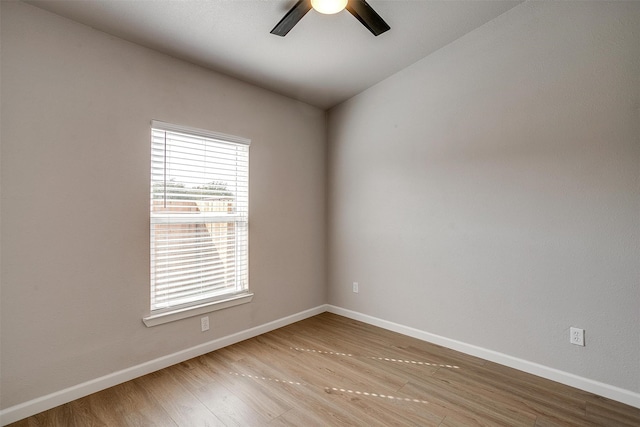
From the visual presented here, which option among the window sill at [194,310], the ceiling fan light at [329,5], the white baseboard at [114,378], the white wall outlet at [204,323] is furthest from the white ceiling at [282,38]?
the white baseboard at [114,378]

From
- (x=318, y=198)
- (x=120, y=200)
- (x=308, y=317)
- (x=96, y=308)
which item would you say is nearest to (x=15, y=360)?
(x=96, y=308)

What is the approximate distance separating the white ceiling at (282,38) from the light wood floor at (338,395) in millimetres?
2629

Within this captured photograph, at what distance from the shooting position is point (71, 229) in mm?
2066

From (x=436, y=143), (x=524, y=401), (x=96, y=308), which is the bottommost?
(x=524, y=401)

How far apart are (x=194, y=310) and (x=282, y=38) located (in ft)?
8.02

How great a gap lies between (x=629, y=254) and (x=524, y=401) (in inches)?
48.5

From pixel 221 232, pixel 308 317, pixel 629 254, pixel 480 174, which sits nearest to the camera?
pixel 629 254

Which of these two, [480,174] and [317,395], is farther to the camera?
[480,174]

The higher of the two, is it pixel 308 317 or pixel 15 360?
pixel 15 360

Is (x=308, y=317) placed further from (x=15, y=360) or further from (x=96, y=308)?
(x=15, y=360)

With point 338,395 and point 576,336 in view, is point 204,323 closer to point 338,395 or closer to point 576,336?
point 338,395

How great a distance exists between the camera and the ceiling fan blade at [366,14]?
5.90ft

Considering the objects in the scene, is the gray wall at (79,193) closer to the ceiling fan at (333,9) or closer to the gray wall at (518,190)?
the ceiling fan at (333,9)

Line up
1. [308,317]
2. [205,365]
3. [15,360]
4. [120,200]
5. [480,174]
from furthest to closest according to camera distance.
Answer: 1. [308,317]
2. [480,174]
3. [205,365]
4. [120,200]
5. [15,360]
